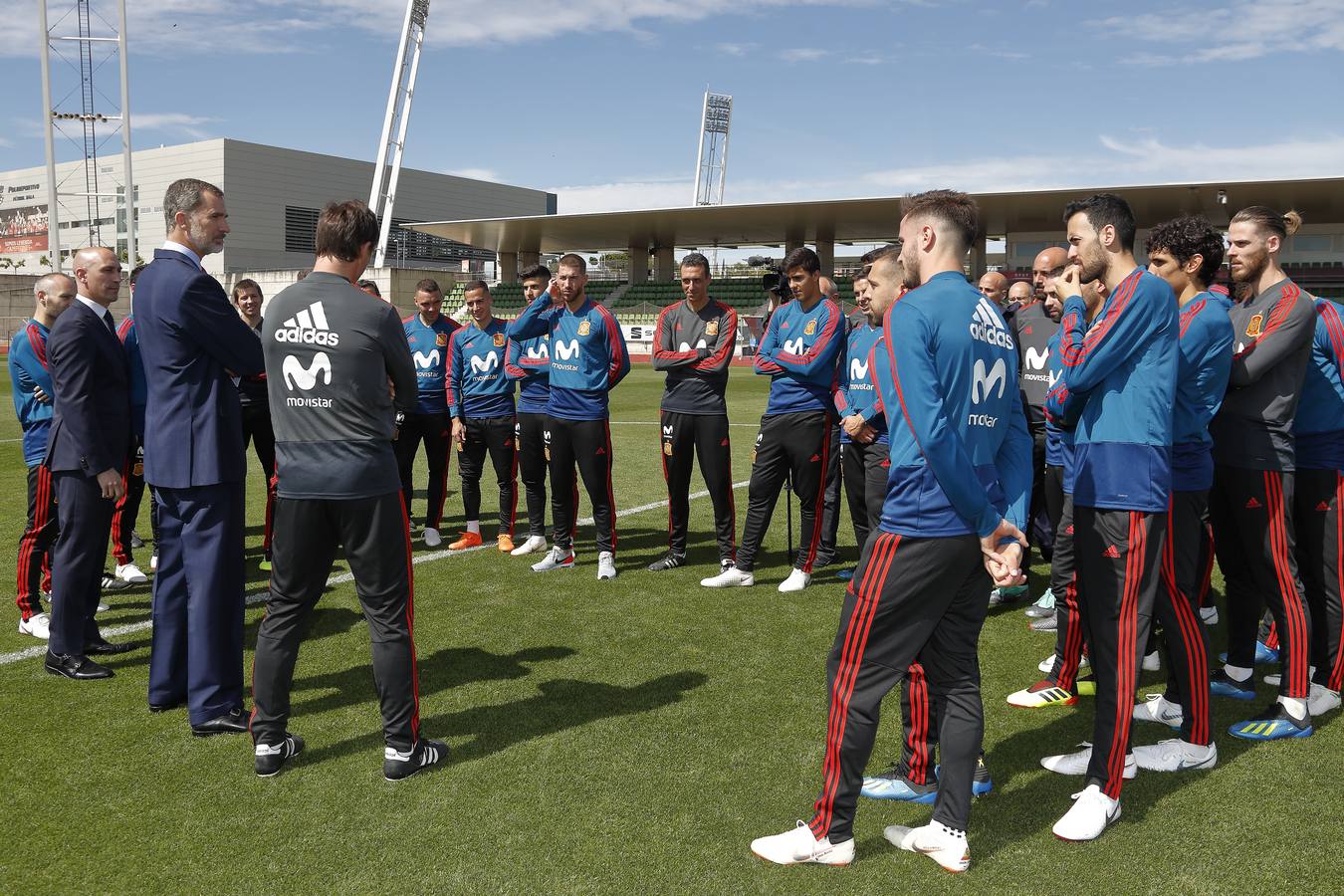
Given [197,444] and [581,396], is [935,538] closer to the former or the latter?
[197,444]

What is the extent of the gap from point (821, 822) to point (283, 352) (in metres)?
2.54

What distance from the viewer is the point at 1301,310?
3.98 m

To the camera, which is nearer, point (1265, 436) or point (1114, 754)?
point (1114, 754)

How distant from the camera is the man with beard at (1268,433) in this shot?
402cm

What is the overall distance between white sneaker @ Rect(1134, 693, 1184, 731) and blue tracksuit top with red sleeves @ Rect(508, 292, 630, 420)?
3937 millimetres

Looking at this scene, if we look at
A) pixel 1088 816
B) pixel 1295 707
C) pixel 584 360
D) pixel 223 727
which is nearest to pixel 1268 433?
pixel 1295 707

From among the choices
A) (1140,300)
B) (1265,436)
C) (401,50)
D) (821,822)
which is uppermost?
(401,50)

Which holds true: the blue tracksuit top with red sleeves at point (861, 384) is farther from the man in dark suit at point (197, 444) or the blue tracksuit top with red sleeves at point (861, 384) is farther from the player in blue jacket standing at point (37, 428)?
the player in blue jacket standing at point (37, 428)

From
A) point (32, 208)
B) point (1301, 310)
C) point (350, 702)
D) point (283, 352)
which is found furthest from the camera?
point (32, 208)

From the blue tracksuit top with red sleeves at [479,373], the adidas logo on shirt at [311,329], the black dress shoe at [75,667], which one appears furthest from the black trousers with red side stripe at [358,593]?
the blue tracksuit top with red sleeves at [479,373]

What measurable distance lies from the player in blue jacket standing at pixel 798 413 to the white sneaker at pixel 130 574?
3963 millimetres

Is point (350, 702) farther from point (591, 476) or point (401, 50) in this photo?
point (401, 50)

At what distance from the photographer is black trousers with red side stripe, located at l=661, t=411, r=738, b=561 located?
6.76 meters

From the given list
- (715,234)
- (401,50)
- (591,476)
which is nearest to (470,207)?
(401,50)
